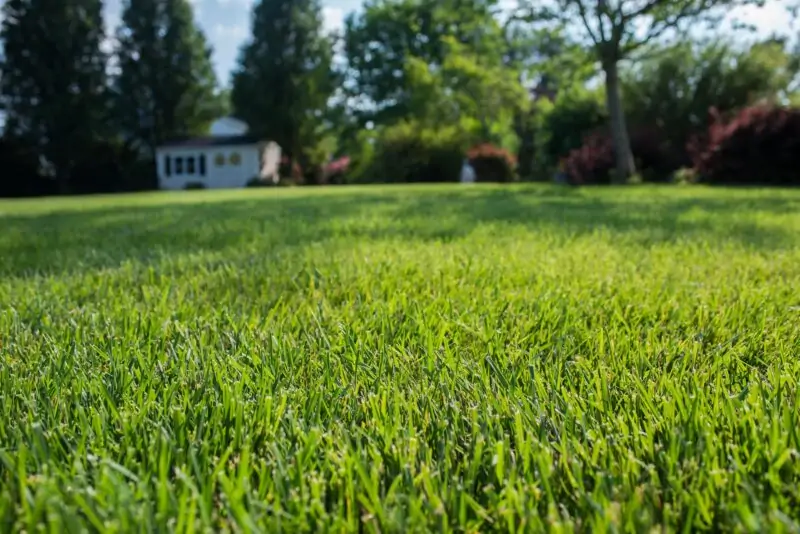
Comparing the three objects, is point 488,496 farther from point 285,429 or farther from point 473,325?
point 473,325

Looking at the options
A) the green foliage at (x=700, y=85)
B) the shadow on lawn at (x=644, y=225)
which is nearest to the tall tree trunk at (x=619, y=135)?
the green foliage at (x=700, y=85)

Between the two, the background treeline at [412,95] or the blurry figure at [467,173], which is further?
the blurry figure at [467,173]

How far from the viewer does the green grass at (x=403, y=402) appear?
2.21 ft

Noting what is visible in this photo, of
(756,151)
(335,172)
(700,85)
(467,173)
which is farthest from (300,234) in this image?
(335,172)

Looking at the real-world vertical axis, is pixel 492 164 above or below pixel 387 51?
below

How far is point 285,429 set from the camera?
2.89ft

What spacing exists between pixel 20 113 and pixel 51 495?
118ft

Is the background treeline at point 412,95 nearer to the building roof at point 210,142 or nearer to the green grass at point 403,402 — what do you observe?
the building roof at point 210,142

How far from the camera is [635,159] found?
18.8 metres

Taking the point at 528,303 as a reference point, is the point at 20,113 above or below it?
above

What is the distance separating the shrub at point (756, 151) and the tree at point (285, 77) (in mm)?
24180

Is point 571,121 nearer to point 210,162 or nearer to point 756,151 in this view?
point 756,151

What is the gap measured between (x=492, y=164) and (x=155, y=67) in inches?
867

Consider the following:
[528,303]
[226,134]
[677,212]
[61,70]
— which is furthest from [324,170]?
[528,303]
